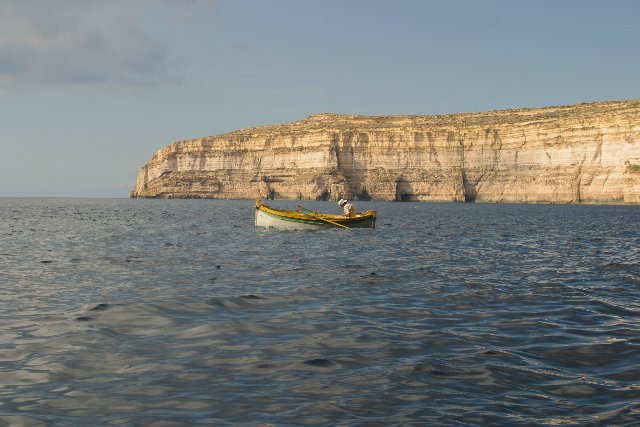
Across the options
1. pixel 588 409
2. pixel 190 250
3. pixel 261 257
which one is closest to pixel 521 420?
pixel 588 409

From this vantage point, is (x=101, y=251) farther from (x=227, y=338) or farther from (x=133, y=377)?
(x=133, y=377)

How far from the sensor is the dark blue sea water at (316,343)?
22.5 feet

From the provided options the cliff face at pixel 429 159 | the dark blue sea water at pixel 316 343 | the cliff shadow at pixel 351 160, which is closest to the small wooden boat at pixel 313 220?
the dark blue sea water at pixel 316 343

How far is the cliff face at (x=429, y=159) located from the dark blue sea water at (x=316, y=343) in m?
90.0

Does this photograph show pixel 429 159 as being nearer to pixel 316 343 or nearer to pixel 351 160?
pixel 351 160

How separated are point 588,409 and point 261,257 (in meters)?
16.1

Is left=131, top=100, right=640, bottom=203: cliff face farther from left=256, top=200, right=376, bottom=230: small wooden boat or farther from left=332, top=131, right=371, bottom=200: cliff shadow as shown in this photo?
left=256, top=200, right=376, bottom=230: small wooden boat

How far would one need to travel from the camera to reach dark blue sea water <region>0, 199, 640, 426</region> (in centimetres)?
686

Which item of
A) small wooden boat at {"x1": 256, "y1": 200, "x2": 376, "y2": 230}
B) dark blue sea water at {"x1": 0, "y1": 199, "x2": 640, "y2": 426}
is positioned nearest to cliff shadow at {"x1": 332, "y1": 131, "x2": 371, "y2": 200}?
small wooden boat at {"x1": 256, "y1": 200, "x2": 376, "y2": 230}

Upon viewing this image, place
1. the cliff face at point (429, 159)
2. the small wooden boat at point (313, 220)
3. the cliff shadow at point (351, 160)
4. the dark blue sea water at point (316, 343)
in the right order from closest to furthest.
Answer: the dark blue sea water at point (316, 343)
the small wooden boat at point (313, 220)
the cliff face at point (429, 159)
the cliff shadow at point (351, 160)

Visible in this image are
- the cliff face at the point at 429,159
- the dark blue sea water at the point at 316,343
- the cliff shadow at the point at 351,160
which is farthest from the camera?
the cliff shadow at the point at 351,160

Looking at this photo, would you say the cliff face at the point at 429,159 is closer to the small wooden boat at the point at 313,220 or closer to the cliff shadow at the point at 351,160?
the cliff shadow at the point at 351,160

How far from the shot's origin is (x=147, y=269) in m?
18.4

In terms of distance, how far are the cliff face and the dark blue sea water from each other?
90.0m
